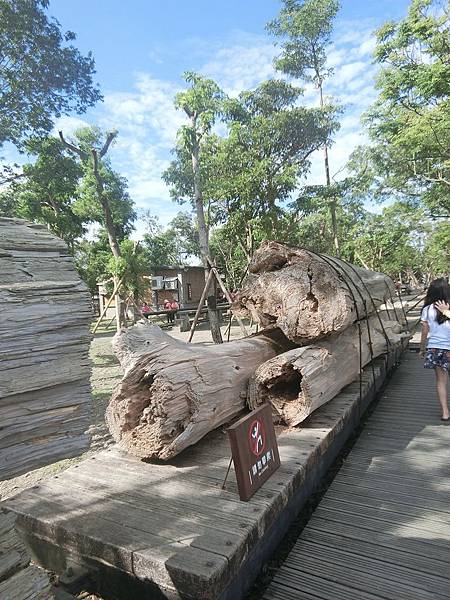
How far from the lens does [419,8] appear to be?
11.6m

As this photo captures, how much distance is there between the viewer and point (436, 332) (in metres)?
4.17

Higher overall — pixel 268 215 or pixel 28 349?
pixel 268 215

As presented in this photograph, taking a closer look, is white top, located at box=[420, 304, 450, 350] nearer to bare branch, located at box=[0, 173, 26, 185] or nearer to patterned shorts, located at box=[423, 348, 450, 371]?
patterned shorts, located at box=[423, 348, 450, 371]

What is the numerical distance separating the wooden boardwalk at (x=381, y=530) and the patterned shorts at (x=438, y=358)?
771mm

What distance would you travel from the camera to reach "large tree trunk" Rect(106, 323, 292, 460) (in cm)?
229

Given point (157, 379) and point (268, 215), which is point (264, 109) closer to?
point (268, 215)

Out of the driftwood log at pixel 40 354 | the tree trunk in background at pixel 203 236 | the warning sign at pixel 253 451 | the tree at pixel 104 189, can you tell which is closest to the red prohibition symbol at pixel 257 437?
the warning sign at pixel 253 451

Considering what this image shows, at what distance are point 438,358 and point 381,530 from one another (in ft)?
8.22

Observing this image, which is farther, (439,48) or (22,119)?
(22,119)

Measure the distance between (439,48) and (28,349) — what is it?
14.9m

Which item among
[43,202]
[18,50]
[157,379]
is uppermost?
[18,50]

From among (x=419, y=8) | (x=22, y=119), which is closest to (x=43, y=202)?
(x=22, y=119)

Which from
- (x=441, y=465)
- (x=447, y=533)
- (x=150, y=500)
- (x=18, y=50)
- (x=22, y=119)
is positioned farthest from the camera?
(x=22, y=119)

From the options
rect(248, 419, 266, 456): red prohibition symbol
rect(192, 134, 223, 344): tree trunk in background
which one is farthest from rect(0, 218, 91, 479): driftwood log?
rect(192, 134, 223, 344): tree trunk in background
